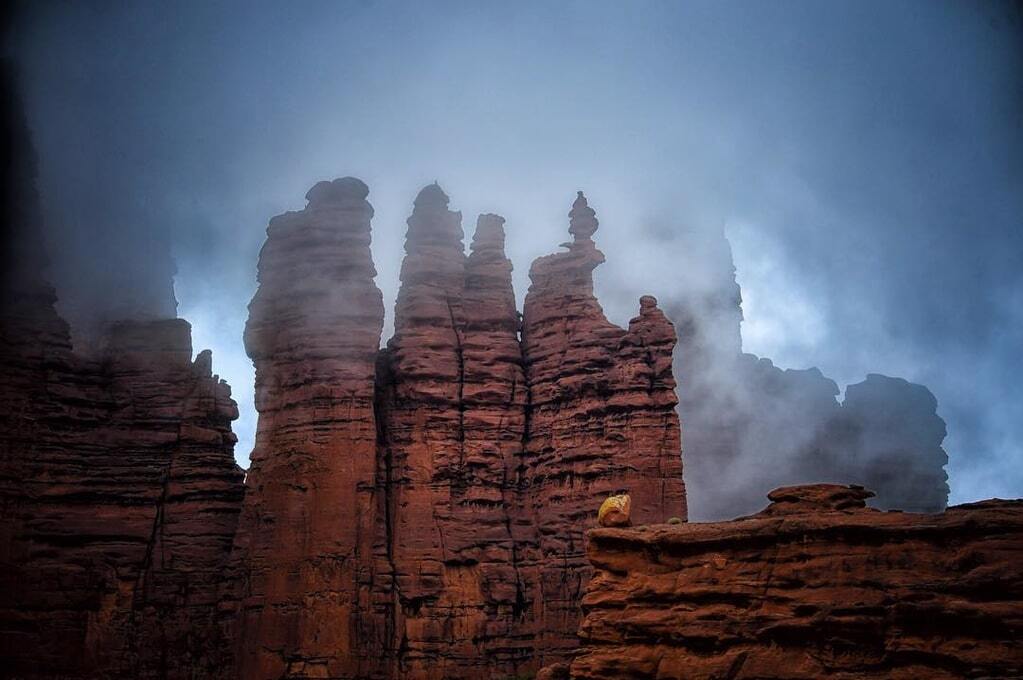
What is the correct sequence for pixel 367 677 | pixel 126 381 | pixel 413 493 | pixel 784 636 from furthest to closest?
pixel 126 381 → pixel 413 493 → pixel 367 677 → pixel 784 636

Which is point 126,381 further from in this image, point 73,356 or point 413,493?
point 413,493

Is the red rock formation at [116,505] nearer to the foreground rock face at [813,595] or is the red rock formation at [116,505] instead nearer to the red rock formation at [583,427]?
the red rock formation at [583,427]

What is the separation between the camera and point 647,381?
4819cm

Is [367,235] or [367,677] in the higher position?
[367,235]

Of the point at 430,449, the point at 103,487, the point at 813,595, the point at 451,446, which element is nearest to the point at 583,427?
the point at 451,446

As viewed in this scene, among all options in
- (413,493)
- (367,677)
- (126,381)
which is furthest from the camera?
(126,381)

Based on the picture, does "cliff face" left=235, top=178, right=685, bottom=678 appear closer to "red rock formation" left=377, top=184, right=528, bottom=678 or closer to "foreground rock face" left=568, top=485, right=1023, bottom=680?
"red rock formation" left=377, top=184, right=528, bottom=678

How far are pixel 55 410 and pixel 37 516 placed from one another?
4633 mm

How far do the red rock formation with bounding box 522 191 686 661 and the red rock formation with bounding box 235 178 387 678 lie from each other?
7.32 meters

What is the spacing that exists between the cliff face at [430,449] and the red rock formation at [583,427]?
0.08 metres

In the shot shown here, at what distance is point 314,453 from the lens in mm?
47500

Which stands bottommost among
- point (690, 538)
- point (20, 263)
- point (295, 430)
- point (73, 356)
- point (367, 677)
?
point (367, 677)

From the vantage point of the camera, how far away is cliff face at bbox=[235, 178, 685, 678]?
46281 mm

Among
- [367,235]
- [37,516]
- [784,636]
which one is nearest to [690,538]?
[784,636]
